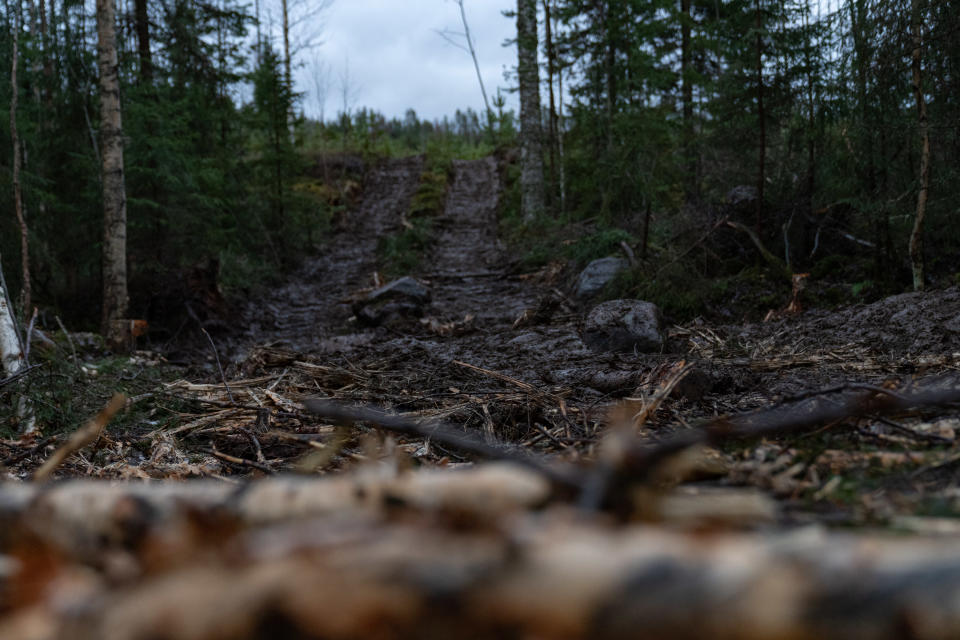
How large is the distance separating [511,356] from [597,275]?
3647 millimetres

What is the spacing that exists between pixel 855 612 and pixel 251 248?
1516cm

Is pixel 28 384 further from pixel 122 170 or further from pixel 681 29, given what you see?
pixel 681 29

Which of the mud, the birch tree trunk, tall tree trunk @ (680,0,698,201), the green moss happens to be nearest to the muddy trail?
the mud

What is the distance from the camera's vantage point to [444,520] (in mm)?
651

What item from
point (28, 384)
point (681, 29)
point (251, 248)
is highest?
point (681, 29)

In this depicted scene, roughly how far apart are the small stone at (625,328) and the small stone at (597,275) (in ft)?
7.47

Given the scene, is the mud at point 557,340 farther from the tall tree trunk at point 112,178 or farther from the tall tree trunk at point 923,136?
the tall tree trunk at point 112,178

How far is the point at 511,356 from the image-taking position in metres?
6.03

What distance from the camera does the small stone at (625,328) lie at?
5955 mm

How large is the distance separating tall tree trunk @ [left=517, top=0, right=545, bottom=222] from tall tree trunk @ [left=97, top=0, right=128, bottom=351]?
9192 mm

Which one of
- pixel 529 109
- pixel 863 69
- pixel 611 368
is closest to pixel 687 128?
pixel 529 109

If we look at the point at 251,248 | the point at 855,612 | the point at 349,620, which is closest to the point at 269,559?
the point at 349,620

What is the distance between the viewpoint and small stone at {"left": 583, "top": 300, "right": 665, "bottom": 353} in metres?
5.96

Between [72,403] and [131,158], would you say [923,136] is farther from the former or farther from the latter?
[131,158]
